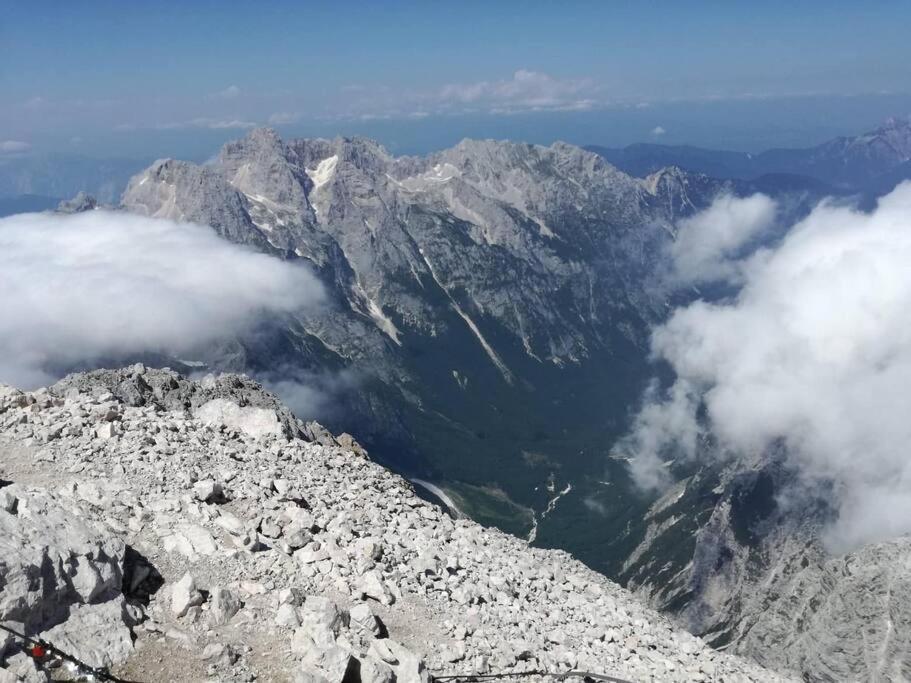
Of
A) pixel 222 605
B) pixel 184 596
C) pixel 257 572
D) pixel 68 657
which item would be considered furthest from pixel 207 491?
pixel 68 657

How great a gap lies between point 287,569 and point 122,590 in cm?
582

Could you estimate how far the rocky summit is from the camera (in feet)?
69.4

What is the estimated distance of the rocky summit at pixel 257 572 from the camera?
21.1 metres

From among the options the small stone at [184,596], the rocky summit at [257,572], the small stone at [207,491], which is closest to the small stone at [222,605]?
the rocky summit at [257,572]

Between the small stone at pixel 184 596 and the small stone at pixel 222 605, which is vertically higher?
the small stone at pixel 184 596

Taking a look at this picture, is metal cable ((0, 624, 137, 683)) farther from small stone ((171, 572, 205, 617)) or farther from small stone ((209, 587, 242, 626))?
small stone ((209, 587, 242, 626))

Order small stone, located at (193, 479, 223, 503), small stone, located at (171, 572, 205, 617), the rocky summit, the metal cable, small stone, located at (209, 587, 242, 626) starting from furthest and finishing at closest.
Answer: small stone, located at (193, 479, 223, 503) < small stone, located at (209, 587, 242, 626) < small stone, located at (171, 572, 205, 617) < the rocky summit < the metal cable

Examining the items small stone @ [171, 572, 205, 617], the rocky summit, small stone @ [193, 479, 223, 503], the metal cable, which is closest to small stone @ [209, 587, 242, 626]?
the rocky summit

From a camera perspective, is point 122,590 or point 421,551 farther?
point 421,551

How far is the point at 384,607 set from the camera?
27.3 m

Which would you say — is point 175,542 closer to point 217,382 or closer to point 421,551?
point 421,551

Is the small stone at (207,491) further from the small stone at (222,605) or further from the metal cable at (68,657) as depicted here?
the metal cable at (68,657)

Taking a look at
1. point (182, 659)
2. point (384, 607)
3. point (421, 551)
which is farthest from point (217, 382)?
point (182, 659)

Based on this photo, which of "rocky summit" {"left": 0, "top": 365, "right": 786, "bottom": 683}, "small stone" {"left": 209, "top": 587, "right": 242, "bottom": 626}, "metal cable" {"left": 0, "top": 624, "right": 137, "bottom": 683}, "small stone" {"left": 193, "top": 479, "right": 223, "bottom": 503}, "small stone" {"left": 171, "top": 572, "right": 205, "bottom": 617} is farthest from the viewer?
"small stone" {"left": 193, "top": 479, "right": 223, "bottom": 503}
